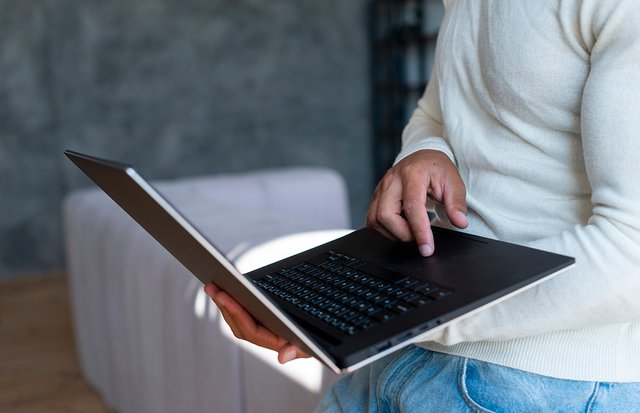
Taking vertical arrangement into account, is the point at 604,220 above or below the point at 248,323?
above

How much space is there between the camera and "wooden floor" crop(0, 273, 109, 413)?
2754 mm

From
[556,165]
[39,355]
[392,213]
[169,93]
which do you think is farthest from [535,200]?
[169,93]

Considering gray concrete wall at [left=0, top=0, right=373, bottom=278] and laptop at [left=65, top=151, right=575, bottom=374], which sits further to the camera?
gray concrete wall at [left=0, top=0, right=373, bottom=278]

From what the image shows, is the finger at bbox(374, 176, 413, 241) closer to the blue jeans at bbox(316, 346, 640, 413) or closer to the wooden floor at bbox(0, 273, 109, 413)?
the blue jeans at bbox(316, 346, 640, 413)

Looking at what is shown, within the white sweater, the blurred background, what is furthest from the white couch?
the blurred background

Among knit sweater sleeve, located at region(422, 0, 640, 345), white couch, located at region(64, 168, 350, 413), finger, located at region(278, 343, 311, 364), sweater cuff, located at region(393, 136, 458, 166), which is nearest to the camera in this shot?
knit sweater sleeve, located at region(422, 0, 640, 345)

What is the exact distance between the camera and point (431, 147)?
2.74 ft

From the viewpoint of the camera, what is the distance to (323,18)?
17.6 feet

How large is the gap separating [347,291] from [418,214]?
111 millimetres

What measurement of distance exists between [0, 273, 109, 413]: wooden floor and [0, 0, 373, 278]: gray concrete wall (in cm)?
64

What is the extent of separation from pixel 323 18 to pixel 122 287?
365 centimetres

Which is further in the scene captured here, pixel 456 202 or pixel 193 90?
pixel 193 90

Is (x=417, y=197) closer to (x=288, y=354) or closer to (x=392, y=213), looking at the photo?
(x=392, y=213)

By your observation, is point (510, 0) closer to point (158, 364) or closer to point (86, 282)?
point (158, 364)
